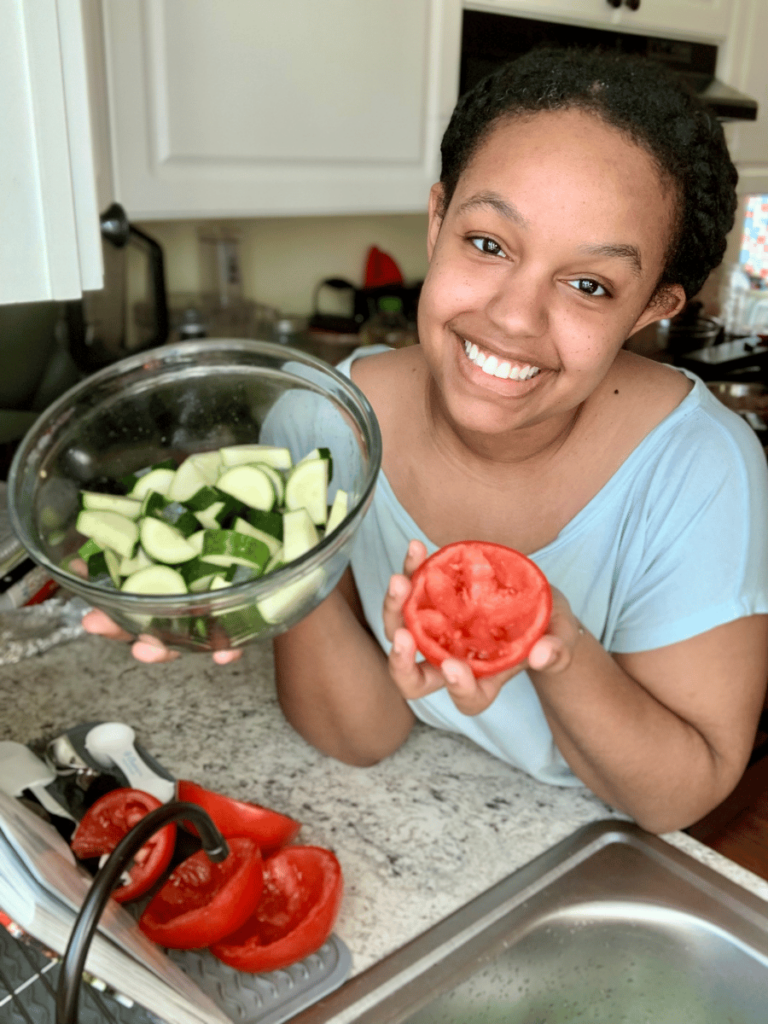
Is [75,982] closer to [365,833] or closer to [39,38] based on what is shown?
[365,833]

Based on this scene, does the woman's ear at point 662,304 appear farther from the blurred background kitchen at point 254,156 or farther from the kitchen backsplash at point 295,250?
the kitchen backsplash at point 295,250

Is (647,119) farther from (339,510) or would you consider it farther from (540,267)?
(339,510)

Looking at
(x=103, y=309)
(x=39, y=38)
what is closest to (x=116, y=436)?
(x=39, y=38)

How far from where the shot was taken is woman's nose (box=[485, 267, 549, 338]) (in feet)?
2.86

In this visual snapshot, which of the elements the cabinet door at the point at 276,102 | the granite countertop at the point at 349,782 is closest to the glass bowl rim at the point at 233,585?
the granite countertop at the point at 349,782

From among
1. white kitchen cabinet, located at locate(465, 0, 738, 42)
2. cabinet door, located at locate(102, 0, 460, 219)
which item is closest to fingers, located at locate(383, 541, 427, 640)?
cabinet door, located at locate(102, 0, 460, 219)

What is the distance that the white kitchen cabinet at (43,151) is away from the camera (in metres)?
Answer: 0.68

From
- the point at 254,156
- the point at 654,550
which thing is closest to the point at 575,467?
the point at 654,550

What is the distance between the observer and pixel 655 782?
0.96 meters

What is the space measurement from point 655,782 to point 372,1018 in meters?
0.39

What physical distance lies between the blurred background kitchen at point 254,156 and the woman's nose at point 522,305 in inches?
15.5

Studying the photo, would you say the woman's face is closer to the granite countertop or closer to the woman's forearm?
the woman's forearm

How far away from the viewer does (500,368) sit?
91 cm

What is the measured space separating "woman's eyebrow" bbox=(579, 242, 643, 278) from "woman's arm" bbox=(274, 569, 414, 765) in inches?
19.8
